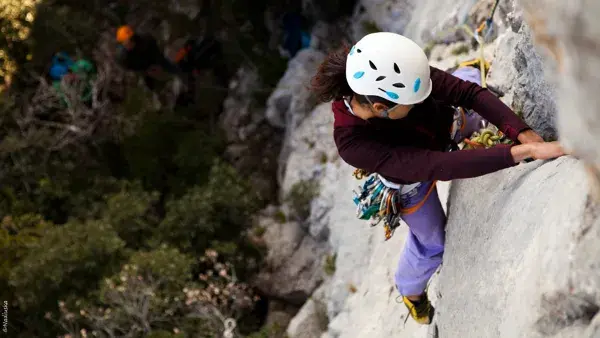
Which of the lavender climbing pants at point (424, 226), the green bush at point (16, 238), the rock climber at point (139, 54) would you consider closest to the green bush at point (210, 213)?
the green bush at point (16, 238)

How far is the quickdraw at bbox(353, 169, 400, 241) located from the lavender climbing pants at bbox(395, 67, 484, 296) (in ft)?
0.20

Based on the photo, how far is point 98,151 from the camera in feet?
30.8

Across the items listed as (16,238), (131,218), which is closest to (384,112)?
(131,218)

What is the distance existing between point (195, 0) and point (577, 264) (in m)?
9.53

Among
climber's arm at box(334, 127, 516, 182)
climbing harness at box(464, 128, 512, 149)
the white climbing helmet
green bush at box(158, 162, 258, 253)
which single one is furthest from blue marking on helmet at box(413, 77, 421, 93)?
green bush at box(158, 162, 258, 253)

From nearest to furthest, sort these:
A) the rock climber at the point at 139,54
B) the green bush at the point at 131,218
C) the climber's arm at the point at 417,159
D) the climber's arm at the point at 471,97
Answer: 1. the climber's arm at the point at 417,159
2. the climber's arm at the point at 471,97
3. the green bush at the point at 131,218
4. the rock climber at the point at 139,54

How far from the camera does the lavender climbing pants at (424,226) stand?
2947 mm

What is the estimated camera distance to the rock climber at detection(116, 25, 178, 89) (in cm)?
865

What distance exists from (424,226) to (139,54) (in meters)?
7.09

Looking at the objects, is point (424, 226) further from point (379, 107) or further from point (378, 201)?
point (379, 107)

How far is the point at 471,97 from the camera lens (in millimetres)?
2592

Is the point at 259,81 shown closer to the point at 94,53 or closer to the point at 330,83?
the point at 94,53

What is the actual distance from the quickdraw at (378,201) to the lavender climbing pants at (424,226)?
0.06m

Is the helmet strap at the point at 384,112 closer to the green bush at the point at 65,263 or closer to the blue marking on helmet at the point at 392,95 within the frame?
the blue marking on helmet at the point at 392,95
